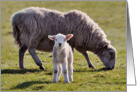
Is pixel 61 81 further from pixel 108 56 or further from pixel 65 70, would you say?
pixel 108 56

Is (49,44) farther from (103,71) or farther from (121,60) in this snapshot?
(121,60)

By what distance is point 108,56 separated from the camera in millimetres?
13711

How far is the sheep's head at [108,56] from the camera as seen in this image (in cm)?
1355

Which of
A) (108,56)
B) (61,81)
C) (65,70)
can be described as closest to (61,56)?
(65,70)

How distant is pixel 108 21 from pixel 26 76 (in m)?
15.7

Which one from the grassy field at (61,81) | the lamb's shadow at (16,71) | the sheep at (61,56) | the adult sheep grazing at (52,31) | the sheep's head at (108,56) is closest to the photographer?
the sheep at (61,56)

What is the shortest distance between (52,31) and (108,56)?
2.57 m

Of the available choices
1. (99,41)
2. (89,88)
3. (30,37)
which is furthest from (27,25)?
(89,88)

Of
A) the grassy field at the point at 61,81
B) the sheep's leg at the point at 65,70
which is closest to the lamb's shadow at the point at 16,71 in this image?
the grassy field at the point at 61,81

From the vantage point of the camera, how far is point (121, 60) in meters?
15.0

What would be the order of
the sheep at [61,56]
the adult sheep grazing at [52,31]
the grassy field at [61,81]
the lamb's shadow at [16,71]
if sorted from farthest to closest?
the adult sheep grazing at [52,31] → the lamb's shadow at [16,71] → the grassy field at [61,81] → the sheep at [61,56]

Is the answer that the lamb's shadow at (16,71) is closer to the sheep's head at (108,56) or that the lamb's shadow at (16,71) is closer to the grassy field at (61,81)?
the grassy field at (61,81)

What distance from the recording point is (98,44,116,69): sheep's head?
44.4 ft

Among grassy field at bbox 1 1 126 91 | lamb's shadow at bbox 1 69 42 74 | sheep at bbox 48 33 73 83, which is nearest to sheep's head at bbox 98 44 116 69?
grassy field at bbox 1 1 126 91
